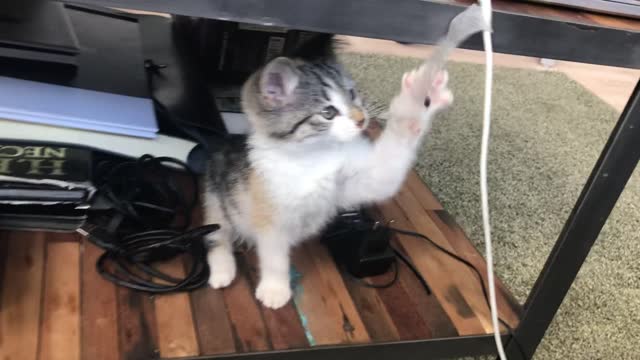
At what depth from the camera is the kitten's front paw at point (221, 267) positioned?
2.74 feet

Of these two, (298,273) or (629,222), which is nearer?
(298,273)

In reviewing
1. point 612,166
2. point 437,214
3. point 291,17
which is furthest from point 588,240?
point 291,17

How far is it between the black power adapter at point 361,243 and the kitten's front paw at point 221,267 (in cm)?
16

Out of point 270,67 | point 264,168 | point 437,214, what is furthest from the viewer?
point 437,214

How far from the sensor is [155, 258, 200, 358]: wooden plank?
0.74 meters

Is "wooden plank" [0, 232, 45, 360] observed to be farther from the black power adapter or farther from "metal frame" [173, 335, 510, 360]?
the black power adapter

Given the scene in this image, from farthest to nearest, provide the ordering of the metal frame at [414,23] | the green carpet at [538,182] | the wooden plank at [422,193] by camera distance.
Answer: the wooden plank at [422,193]
the green carpet at [538,182]
the metal frame at [414,23]

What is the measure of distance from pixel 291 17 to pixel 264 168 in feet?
0.93

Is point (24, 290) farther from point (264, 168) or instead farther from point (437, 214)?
point (437, 214)

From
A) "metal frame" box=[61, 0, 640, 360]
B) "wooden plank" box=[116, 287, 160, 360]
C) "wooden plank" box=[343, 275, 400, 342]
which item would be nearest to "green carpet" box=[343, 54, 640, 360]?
"metal frame" box=[61, 0, 640, 360]

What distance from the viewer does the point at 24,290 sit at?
0.78 m

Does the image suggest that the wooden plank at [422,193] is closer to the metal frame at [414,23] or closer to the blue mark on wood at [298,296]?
the blue mark on wood at [298,296]

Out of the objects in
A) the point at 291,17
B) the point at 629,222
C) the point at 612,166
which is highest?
the point at 291,17

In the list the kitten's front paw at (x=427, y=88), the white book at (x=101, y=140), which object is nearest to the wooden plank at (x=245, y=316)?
the white book at (x=101, y=140)
